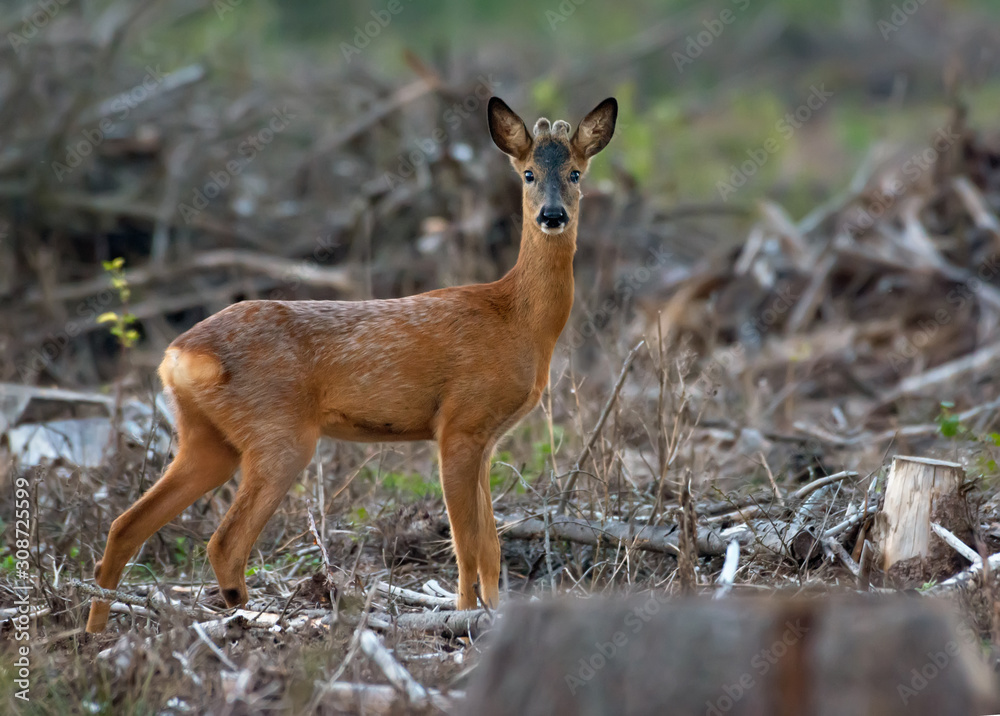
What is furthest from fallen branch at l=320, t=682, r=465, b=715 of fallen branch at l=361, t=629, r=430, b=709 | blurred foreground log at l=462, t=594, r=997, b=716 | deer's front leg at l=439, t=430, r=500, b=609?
deer's front leg at l=439, t=430, r=500, b=609

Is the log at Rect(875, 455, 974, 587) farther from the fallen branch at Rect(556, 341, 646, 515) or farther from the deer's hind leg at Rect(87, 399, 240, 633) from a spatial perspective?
the deer's hind leg at Rect(87, 399, 240, 633)

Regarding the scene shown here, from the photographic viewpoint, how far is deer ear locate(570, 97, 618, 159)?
258 inches

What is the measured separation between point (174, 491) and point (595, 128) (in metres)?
3.13

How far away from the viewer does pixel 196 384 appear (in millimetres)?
5785

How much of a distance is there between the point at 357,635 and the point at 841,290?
9161mm

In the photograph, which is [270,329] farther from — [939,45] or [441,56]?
[939,45]

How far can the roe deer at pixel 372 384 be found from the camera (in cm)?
572

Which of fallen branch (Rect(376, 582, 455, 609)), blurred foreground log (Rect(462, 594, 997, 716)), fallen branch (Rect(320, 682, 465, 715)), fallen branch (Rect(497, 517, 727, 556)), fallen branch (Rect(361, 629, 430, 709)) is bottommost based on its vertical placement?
fallen branch (Rect(376, 582, 455, 609))

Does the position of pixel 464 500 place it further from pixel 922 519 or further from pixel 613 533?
pixel 922 519

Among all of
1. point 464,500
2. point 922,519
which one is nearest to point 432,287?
point 464,500

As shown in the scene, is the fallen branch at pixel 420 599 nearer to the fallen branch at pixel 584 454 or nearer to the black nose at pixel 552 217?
the fallen branch at pixel 584 454

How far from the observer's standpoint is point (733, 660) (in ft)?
10.4

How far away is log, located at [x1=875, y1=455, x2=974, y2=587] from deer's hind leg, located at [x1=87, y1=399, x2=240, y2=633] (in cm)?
339

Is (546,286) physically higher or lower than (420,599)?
higher
